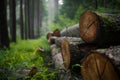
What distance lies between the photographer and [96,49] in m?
5.68

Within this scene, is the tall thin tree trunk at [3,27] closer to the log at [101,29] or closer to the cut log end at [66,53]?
the cut log end at [66,53]

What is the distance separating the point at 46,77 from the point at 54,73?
0.28 meters

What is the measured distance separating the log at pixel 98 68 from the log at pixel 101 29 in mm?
→ 960

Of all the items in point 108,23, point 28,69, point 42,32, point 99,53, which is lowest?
point 42,32

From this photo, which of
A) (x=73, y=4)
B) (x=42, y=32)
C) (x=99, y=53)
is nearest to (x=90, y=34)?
(x=99, y=53)

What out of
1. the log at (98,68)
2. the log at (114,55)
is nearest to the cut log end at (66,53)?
the log at (98,68)

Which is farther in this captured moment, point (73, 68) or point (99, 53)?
point (73, 68)

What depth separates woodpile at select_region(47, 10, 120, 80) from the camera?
409 cm

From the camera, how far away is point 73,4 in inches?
784

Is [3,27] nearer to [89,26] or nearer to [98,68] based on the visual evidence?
[89,26]

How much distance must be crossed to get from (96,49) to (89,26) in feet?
2.20

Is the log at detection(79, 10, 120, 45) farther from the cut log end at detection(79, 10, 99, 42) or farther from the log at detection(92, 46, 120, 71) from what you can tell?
the log at detection(92, 46, 120, 71)

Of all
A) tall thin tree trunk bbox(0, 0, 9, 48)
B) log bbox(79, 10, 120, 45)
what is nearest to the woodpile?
log bbox(79, 10, 120, 45)

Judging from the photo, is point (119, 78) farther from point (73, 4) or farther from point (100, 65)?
point (73, 4)
